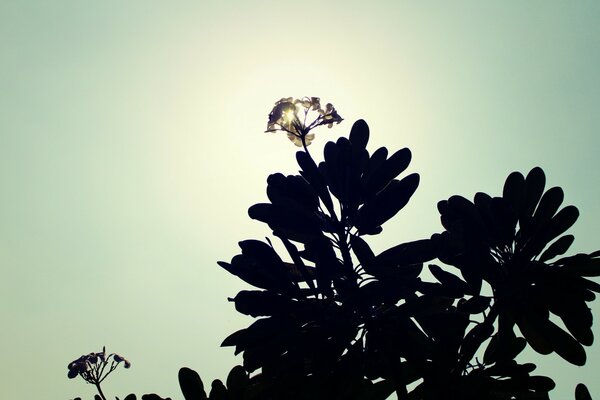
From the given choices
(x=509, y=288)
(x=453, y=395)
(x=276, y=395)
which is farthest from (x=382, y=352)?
(x=509, y=288)

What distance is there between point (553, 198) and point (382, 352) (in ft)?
5.53

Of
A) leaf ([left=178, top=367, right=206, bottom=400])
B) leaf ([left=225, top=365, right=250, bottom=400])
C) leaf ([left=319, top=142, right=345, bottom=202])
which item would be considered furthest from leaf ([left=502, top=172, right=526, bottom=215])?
leaf ([left=178, top=367, right=206, bottom=400])

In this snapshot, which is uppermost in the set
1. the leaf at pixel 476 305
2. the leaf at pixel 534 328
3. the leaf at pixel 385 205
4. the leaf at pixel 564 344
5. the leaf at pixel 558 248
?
the leaf at pixel 385 205

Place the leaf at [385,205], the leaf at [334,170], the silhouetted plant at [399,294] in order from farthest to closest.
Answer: the leaf at [334,170] → the leaf at [385,205] → the silhouetted plant at [399,294]

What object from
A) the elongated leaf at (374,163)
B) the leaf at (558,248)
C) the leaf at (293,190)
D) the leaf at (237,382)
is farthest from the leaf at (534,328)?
the leaf at (237,382)

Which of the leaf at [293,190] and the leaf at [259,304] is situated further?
the leaf at [293,190]

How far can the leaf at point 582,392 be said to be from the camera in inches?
121

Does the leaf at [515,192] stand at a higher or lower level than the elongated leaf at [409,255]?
higher

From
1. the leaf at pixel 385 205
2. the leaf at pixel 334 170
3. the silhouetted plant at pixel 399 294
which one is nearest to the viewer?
the silhouetted plant at pixel 399 294

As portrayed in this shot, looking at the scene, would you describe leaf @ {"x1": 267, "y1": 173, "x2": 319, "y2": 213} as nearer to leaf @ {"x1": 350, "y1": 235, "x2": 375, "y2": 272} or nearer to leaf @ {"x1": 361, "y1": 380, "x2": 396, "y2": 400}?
leaf @ {"x1": 350, "y1": 235, "x2": 375, "y2": 272}

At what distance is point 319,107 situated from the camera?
3930 millimetres

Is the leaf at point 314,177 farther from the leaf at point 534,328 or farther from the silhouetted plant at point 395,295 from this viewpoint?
the leaf at point 534,328

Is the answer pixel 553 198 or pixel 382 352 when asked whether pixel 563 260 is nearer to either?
pixel 553 198

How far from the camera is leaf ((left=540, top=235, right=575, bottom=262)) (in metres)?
3.36
